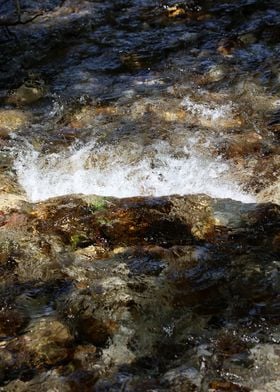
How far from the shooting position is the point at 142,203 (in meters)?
5.01

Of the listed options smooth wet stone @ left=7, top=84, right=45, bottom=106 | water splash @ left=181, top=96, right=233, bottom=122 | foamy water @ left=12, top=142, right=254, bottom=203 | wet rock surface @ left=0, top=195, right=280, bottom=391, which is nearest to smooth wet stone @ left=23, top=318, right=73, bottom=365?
Result: wet rock surface @ left=0, top=195, right=280, bottom=391

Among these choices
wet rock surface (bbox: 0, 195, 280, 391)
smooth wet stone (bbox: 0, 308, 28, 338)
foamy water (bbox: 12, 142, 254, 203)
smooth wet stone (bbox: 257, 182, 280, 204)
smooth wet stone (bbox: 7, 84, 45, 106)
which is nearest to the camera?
wet rock surface (bbox: 0, 195, 280, 391)

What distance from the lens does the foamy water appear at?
6.02 meters

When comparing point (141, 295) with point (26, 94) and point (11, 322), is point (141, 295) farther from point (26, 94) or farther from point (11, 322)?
point (26, 94)

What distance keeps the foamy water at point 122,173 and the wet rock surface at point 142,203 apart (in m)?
0.02

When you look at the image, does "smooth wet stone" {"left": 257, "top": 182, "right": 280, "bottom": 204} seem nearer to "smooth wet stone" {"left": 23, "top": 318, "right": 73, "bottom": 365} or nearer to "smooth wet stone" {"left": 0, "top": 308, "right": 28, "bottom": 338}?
"smooth wet stone" {"left": 23, "top": 318, "right": 73, "bottom": 365}

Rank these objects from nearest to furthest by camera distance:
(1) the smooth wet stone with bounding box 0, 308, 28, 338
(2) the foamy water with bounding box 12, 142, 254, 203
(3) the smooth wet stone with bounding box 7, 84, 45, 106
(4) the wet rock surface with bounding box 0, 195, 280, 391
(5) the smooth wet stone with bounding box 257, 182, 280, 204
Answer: (4) the wet rock surface with bounding box 0, 195, 280, 391 → (1) the smooth wet stone with bounding box 0, 308, 28, 338 → (5) the smooth wet stone with bounding box 257, 182, 280, 204 → (2) the foamy water with bounding box 12, 142, 254, 203 → (3) the smooth wet stone with bounding box 7, 84, 45, 106

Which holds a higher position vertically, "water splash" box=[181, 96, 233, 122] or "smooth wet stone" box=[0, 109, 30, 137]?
"smooth wet stone" box=[0, 109, 30, 137]

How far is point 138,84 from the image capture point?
27.2 ft

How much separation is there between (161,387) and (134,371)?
0.76 feet

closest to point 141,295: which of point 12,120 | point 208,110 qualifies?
point 208,110

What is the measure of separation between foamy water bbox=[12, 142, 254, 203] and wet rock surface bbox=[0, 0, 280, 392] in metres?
0.02

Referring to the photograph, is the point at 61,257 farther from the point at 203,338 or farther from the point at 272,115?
the point at 272,115

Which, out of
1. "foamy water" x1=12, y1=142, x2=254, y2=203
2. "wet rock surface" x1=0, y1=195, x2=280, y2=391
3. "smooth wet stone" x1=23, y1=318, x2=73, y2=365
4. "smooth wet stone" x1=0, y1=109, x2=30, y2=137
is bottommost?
"foamy water" x1=12, y1=142, x2=254, y2=203
